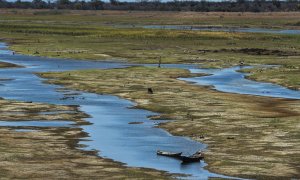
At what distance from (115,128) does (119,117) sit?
15.5 feet

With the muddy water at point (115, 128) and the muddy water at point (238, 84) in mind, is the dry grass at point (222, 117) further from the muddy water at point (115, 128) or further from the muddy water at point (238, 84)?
the muddy water at point (238, 84)

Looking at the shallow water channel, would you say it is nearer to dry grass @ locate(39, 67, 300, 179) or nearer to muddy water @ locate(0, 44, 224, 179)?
muddy water @ locate(0, 44, 224, 179)

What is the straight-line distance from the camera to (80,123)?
160 feet

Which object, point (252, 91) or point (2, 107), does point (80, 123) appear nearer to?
point (2, 107)

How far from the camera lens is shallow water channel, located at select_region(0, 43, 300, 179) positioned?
37.3 m

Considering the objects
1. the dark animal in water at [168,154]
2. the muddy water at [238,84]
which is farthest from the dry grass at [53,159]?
the muddy water at [238,84]

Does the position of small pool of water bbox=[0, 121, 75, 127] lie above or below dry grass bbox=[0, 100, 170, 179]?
below

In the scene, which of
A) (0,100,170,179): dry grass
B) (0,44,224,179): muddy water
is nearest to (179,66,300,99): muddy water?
(0,44,224,179): muddy water

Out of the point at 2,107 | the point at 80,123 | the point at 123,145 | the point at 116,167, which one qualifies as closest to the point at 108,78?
the point at 2,107

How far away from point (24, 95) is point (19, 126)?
16557 millimetres

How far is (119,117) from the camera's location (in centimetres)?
5172

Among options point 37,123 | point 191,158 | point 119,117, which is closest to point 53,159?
point 191,158

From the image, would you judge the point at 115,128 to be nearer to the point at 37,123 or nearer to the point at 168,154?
the point at 37,123

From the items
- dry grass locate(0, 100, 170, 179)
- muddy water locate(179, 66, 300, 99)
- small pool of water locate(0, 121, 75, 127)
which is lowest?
muddy water locate(179, 66, 300, 99)
